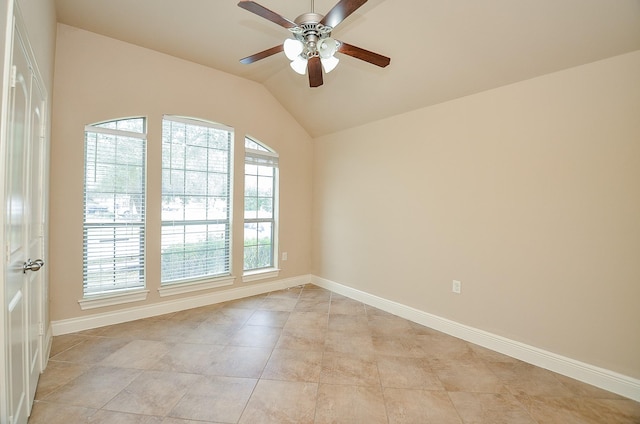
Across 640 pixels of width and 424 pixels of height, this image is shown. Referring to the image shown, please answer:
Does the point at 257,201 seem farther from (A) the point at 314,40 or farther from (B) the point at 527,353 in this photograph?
(B) the point at 527,353

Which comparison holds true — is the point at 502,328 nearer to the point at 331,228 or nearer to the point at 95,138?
the point at 331,228

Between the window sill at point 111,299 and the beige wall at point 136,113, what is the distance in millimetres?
64

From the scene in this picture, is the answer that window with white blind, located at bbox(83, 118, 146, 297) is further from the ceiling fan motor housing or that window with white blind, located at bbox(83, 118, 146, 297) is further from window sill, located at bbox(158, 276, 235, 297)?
the ceiling fan motor housing

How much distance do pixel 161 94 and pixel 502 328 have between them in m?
4.37

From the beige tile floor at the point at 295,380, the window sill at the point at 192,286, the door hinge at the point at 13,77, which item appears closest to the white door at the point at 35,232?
the beige tile floor at the point at 295,380

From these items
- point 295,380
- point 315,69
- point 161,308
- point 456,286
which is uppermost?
point 315,69

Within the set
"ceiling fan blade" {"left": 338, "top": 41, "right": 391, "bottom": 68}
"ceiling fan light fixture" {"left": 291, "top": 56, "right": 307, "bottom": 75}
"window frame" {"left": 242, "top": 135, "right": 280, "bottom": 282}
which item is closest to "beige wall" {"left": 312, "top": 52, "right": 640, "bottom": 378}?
"ceiling fan blade" {"left": 338, "top": 41, "right": 391, "bottom": 68}

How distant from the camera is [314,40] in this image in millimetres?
1941

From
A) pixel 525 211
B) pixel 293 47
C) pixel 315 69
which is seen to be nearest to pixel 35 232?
pixel 293 47

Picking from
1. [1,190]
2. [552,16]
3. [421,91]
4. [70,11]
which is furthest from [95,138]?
[552,16]

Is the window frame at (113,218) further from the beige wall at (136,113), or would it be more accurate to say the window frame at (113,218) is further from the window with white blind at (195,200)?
the window with white blind at (195,200)

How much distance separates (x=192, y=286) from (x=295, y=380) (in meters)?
2.08

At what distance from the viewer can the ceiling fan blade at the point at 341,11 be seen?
1552mm

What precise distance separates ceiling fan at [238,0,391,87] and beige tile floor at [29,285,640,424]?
7.74ft
